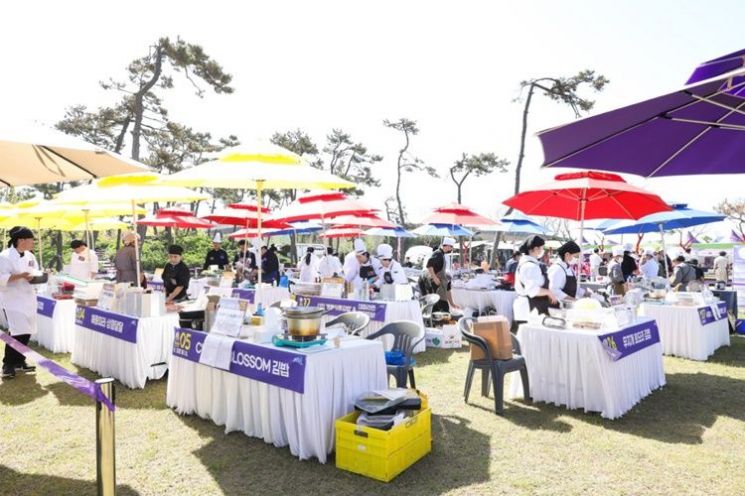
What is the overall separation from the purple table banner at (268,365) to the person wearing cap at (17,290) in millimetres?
2862

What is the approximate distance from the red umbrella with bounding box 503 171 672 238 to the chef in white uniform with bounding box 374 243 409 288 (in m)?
2.21

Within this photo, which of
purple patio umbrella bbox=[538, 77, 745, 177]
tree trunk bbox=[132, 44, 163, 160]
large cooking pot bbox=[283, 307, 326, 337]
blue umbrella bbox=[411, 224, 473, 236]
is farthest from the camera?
tree trunk bbox=[132, 44, 163, 160]

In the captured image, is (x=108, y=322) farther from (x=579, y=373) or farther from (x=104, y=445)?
(x=579, y=373)

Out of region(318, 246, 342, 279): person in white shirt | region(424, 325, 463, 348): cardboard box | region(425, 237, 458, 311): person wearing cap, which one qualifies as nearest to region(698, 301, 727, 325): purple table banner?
region(424, 325, 463, 348): cardboard box

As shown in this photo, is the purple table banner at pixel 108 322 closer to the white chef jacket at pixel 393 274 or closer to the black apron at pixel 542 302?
the white chef jacket at pixel 393 274

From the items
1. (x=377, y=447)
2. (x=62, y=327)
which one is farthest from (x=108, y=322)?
(x=377, y=447)

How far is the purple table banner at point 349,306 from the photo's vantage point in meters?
6.59

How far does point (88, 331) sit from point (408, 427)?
4480mm

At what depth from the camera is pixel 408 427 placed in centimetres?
333

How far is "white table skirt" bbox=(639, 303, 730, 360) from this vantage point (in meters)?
6.68

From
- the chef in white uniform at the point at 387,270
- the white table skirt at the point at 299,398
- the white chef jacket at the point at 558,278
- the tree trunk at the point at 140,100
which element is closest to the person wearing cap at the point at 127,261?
the chef in white uniform at the point at 387,270

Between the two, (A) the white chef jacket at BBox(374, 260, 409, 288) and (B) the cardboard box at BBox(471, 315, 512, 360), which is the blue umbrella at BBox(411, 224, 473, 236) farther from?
(B) the cardboard box at BBox(471, 315, 512, 360)

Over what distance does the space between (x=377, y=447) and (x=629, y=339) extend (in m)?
2.84

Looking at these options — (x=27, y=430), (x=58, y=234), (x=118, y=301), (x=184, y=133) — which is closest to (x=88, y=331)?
(x=118, y=301)
